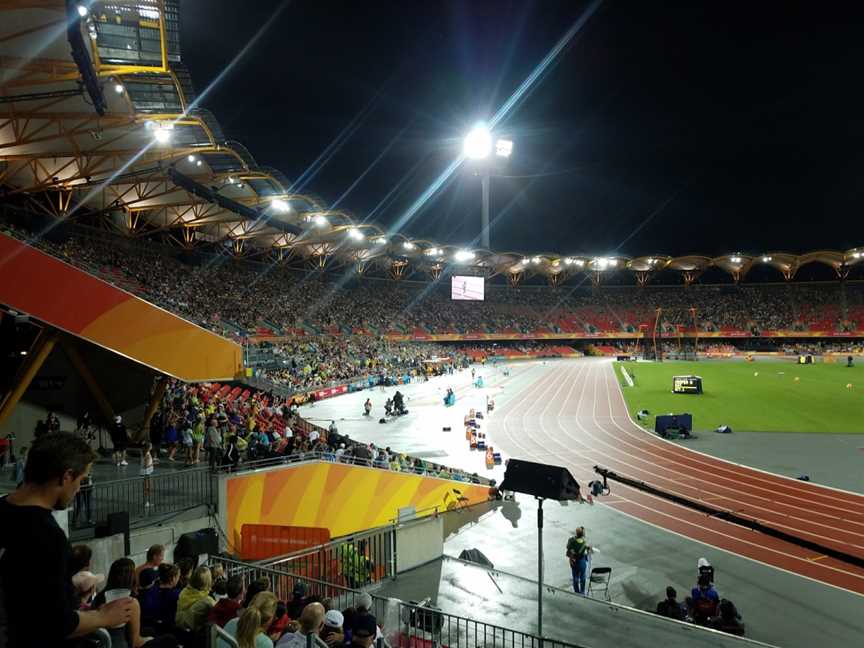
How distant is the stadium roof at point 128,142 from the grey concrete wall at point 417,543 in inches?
535

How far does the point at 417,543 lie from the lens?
29.5 feet

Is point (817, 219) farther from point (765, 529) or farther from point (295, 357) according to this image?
point (765, 529)

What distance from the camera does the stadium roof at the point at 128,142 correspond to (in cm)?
1417

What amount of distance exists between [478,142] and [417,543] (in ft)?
254

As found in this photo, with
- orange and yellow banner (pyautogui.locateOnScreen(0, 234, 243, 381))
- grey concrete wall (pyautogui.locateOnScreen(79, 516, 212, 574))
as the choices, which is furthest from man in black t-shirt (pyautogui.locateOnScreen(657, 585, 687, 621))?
orange and yellow banner (pyautogui.locateOnScreen(0, 234, 243, 381))

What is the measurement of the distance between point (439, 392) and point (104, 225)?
78.2 ft

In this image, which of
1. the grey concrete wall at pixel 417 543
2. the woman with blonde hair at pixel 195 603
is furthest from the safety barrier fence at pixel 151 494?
the woman with blonde hair at pixel 195 603

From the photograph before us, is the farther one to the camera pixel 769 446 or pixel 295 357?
pixel 295 357

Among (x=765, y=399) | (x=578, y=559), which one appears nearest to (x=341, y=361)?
(x=765, y=399)

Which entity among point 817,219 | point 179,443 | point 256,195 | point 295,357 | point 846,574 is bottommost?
point 846,574

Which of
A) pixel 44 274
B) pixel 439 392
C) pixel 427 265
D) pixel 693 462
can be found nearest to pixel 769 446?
pixel 693 462

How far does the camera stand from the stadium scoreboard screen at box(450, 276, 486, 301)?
69688 mm

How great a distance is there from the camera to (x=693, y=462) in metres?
19.0

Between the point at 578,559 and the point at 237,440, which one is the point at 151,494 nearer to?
the point at 237,440
